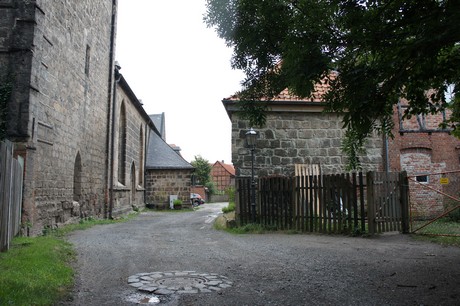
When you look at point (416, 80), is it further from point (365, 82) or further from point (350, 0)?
point (350, 0)

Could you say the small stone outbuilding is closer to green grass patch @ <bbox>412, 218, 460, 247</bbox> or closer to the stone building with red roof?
the stone building with red roof

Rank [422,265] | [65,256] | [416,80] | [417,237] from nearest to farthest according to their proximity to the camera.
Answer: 1. [416,80]
2. [422,265]
3. [65,256]
4. [417,237]

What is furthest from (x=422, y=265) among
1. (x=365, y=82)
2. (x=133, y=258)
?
(x=133, y=258)

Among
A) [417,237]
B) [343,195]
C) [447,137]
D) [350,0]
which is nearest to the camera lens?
[350,0]

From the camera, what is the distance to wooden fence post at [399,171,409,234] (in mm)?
9984

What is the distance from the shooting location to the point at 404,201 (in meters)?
10.1

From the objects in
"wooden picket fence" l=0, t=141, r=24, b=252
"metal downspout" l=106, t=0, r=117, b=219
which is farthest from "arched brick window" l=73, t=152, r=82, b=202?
"wooden picket fence" l=0, t=141, r=24, b=252

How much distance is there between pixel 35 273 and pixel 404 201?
874 centimetres

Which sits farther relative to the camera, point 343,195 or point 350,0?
point 343,195

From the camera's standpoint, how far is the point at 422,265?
598cm

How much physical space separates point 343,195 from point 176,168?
1892cm

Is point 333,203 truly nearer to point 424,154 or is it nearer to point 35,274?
point 424,154

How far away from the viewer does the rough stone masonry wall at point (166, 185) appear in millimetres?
27234

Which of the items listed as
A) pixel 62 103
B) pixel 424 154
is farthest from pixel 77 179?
pixel 424 154
